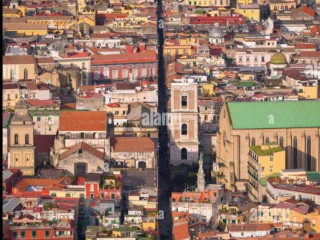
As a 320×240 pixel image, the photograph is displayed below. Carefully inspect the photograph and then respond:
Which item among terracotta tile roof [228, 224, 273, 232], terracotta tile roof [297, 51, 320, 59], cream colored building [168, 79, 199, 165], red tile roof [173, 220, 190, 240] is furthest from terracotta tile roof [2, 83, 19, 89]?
terracotta tile roof [228, 224, 273, 232]

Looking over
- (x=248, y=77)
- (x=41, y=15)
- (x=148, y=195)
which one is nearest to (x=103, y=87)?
(x=248, y=77)

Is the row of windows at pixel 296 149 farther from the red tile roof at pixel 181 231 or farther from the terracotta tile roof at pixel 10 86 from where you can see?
the terracotta tile roof at pixel 10 86

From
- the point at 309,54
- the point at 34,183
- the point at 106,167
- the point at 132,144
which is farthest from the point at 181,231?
the point at 309,54

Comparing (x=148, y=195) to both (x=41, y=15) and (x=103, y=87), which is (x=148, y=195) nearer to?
(x=103, y=87)

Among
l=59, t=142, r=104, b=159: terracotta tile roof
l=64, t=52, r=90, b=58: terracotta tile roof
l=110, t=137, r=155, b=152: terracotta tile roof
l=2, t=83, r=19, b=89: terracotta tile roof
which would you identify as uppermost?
l=59, t=142, r=104, b=159: terracotta tile roof

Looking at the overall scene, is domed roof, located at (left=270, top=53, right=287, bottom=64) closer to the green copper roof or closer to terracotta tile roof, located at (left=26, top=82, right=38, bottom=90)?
terracotta tile roof, located at (left=26, top=82, right=38, bottom=90)
